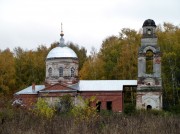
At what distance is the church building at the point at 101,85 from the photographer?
1470 inches

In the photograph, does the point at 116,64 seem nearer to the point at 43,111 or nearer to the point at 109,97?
the point at 109,97

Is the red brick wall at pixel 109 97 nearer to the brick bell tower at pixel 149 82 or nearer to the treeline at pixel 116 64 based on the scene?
the brick bell tower at pixel 149 82

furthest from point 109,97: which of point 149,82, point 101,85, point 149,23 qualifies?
point 149,23

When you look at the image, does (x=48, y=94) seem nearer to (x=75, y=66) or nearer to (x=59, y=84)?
(x=59, y=84)

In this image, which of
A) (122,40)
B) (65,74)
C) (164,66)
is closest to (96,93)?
(65,74)

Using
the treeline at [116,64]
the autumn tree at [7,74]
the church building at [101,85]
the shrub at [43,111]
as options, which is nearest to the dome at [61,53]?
the church building at [101,85]

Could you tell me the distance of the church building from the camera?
3734 cm

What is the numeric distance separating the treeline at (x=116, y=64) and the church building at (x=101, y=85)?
195 inches

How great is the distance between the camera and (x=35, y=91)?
40375mm

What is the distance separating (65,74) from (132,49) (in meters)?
8.80

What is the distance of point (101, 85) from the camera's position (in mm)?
39438

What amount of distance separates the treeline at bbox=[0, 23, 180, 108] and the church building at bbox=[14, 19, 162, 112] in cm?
496

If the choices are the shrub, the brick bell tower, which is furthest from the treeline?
the shrub

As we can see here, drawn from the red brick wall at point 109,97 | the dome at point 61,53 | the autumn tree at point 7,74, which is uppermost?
the dome at point 61,53
